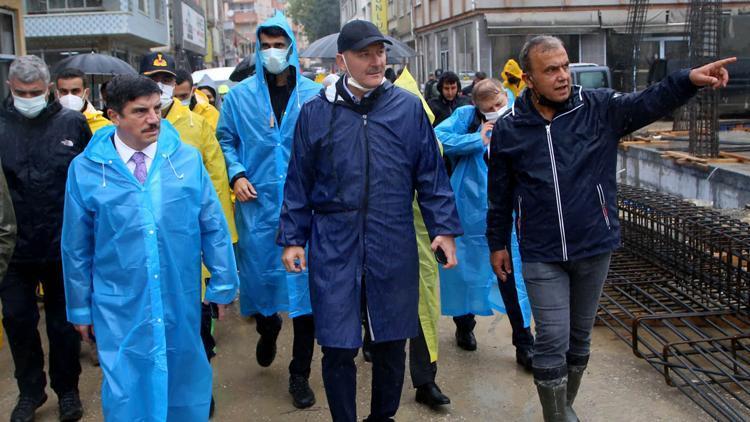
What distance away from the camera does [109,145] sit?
11.2 feet

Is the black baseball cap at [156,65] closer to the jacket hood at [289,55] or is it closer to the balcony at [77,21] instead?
the jacket hood at [289,55]

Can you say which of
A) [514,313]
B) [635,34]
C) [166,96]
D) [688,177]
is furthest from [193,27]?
[514,313]

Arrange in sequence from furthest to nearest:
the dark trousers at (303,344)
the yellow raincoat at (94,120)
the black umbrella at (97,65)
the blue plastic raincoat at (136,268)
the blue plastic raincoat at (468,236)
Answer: the black umbrella at (97,65) → the yellow raincoat at (94,120) → the blue plastic raincoat at (468,236) → the dark trousers at (303,344) → the blue plastic raincoat at (136,268)

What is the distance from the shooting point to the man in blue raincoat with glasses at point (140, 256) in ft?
10.9

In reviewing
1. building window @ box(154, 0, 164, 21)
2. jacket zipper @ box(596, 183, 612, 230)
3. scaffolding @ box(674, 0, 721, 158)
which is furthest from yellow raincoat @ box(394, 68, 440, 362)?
building window @ box(154, 0, 164, 21)

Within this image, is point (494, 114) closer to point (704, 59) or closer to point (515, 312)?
point (515, 312)

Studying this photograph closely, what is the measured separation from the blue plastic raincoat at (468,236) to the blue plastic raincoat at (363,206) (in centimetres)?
133

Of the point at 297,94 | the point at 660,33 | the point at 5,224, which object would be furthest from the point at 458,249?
the point at 660,33

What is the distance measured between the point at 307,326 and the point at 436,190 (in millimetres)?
1245


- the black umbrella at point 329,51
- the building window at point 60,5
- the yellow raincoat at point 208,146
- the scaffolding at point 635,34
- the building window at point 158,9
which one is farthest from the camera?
the building window at point 158,9

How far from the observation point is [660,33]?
27.1 m

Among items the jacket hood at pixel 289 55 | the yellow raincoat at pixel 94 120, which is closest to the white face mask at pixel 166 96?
the yellow raincoat at pixel 94 120

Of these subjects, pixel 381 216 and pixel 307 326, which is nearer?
pixel 381 216

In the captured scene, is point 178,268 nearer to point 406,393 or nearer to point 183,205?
point 183,205
